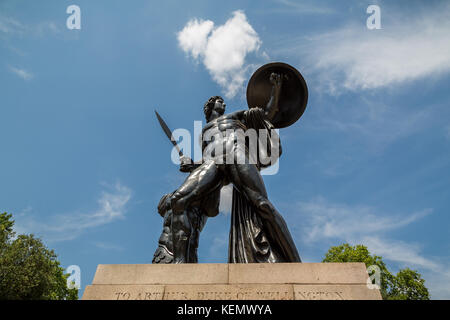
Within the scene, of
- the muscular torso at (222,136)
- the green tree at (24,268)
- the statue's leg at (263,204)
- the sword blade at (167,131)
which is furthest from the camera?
the green tree at (24,268)

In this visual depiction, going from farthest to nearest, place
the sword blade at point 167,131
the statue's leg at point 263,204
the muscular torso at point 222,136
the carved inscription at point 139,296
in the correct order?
1. the sword blade at point 167,131
2. the muscular torso at point 222,136
3. the statue's leg at point 263,204
4. the carved inscription at point 139,296

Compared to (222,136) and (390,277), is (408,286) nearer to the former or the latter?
(390,277)

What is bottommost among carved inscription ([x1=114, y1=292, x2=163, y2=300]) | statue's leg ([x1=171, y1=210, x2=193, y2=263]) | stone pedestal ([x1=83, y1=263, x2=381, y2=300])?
carved inscription ([x1=114, y1=292, x2=163, y2=300])

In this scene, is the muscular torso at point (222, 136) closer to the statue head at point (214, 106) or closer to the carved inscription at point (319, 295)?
the statue head at point (214, 106)

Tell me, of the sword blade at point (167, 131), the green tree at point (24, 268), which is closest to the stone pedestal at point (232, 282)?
the sword blade at point (167, 131)

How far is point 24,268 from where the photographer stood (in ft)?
71.9

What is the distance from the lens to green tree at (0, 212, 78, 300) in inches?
841

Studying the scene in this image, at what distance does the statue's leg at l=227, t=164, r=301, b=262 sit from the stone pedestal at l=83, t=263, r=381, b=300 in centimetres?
94

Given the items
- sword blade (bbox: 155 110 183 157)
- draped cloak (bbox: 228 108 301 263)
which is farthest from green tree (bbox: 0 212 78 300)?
draped cloak (bbox: 228 108 301 263)

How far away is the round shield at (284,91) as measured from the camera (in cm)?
891

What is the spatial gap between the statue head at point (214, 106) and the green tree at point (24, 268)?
67.4ft

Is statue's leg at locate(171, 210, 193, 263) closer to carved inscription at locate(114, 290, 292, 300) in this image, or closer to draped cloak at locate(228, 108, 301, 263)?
draped cloak at locate(228, 108, 301, 263)

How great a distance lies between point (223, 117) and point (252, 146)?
1171mm
